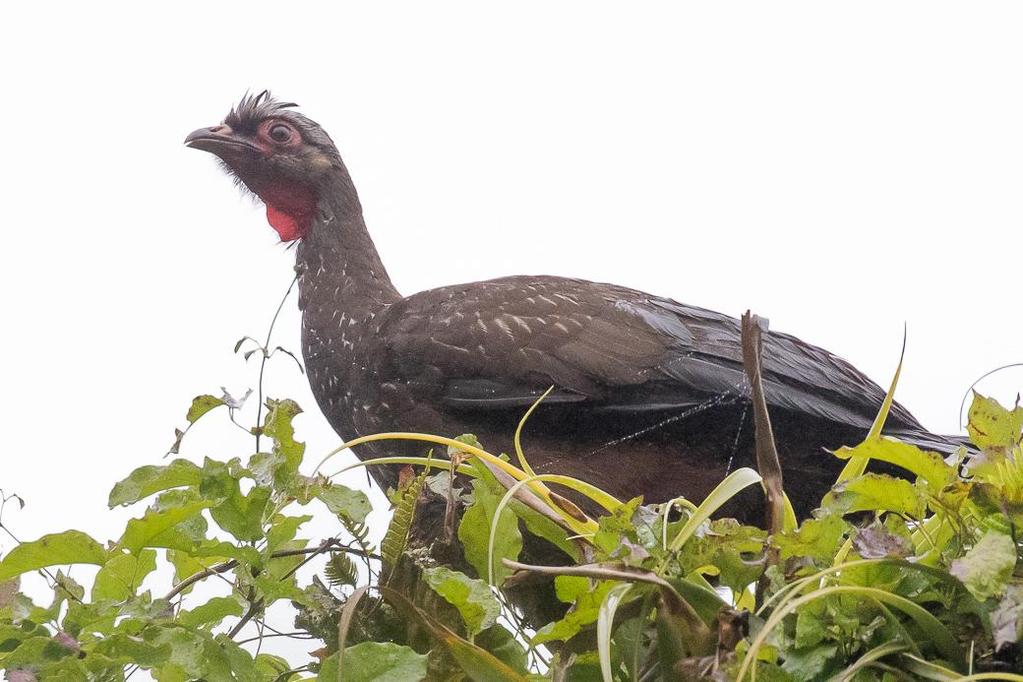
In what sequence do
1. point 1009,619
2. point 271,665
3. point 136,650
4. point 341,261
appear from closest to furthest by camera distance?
point 1009,619 → point 136,650 → point 271,665 → point 341,261

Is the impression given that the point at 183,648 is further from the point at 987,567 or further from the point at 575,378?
the point at 575,378

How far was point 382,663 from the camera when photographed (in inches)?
30.2

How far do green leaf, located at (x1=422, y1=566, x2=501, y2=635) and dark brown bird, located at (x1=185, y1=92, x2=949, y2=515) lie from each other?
1020 mm

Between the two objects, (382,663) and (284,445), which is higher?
(284,445)

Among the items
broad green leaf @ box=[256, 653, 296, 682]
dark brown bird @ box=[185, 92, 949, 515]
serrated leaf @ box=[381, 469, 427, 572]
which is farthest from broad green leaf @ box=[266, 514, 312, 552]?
dark brown bird @ box=[185, 92, 949, 515]

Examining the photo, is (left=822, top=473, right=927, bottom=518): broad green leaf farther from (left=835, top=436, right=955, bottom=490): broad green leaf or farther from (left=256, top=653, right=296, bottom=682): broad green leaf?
(left=256, top=653, right=296, bottom=682): broad green leaf

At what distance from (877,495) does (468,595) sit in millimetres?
279

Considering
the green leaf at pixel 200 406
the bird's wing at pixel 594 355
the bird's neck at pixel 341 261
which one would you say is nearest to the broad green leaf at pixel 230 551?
the green leaf at pixel 200 406

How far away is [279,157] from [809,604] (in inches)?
81.2

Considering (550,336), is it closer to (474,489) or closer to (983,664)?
(474,489)

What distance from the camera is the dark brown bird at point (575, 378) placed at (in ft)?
6.04

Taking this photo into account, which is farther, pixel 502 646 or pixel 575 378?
pixel 575 378

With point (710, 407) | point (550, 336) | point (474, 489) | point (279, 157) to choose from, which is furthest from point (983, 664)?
point (279, 157)

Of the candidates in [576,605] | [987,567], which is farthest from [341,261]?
[987,567]
